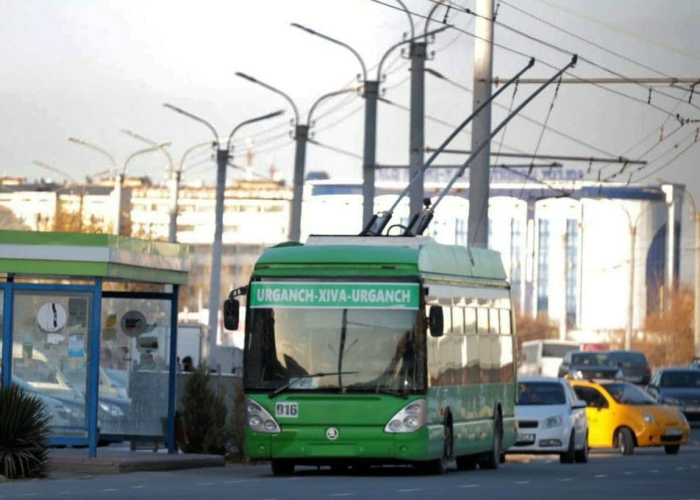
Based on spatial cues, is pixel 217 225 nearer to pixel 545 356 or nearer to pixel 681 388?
pixel 681 388

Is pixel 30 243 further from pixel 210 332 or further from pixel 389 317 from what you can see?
pixel 210 332

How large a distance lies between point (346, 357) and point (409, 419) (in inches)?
39.9

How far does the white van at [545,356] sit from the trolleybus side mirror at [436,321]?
71378 millimetres

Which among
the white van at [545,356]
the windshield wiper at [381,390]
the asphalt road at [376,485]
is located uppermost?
the white van at [545,356]

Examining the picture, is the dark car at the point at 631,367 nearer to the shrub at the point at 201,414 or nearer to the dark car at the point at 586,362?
the dark car at the point at 586,362

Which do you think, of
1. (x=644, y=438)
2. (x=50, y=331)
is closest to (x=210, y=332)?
(x=644, y=438)

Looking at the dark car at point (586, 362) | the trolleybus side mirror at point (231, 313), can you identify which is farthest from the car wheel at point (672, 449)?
the dark car at point (586, 362)

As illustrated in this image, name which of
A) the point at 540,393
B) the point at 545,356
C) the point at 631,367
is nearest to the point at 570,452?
the point at 540,393

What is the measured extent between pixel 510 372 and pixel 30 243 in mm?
7525

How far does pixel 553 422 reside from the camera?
1216 inches

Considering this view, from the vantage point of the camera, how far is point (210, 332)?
56.0 meters

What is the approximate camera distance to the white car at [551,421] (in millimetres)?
30719

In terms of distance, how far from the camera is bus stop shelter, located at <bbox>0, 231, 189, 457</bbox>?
23312 millimetres

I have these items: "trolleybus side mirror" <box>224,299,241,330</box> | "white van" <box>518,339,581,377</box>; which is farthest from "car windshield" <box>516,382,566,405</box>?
"white van" <box>518,339,581,377</box>
